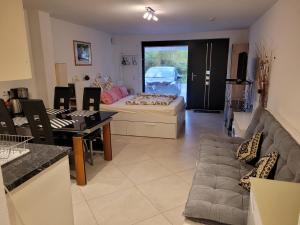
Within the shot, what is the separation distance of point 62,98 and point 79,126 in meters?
1.40

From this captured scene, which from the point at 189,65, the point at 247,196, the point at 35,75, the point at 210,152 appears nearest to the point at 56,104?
the point at 35,75

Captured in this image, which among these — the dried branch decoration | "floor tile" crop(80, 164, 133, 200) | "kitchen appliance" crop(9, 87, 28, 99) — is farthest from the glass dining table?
the dried branch decoration

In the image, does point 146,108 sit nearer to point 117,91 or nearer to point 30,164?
point 117,91

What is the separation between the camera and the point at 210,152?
8.26 ft

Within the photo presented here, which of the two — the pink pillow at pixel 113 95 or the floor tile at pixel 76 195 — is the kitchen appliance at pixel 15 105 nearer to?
the floor tile at pixel 76 195

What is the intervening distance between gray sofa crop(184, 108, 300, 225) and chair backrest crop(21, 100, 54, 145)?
168 cm

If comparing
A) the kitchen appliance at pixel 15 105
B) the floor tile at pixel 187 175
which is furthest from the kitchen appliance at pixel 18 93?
the floor tile at pixel 187 175

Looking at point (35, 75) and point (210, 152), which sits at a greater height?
point (35, 75)

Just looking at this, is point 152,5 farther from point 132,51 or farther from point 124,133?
point 132,51

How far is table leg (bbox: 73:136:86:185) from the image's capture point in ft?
8.64

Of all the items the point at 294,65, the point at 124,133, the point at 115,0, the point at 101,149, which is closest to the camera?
the point at 294,65

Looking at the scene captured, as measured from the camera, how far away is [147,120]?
4441 millimetres

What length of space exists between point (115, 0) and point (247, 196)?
2.79 metres

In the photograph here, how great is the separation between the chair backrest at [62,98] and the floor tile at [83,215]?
192 centimetres
